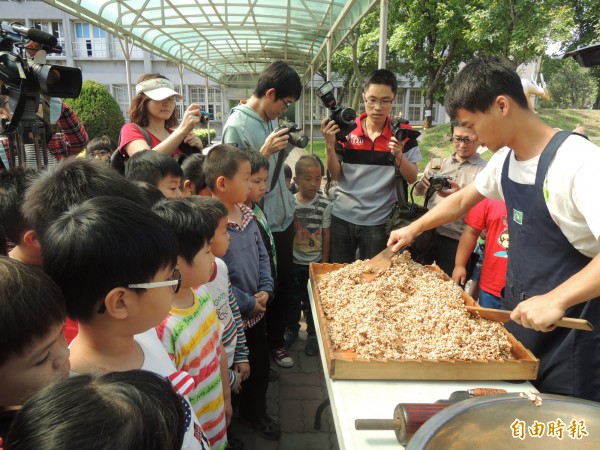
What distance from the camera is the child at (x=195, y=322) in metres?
1.37

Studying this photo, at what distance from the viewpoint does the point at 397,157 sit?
106 inches

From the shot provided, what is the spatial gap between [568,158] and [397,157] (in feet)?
4.50

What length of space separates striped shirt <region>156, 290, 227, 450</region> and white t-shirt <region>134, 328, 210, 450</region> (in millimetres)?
96

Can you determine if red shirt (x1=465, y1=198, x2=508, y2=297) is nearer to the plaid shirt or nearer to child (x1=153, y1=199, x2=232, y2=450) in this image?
child (x1=153, y1=199, x2=232, y2=450)

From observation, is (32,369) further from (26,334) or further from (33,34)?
(33,34)

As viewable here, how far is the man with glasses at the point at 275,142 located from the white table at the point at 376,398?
62.8 inches

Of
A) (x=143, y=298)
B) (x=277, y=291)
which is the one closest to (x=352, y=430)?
(x=143, y=298)

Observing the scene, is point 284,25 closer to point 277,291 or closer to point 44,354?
point 277,291

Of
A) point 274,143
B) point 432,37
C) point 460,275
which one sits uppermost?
point 432,37

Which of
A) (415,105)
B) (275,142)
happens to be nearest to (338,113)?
(275,142)

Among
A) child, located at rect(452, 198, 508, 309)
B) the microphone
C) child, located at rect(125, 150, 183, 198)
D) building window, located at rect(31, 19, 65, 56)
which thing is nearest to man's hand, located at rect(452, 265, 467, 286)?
child, located at rect(452, 198, 508, 309)

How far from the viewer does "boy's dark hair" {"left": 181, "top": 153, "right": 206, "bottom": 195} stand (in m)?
2.43

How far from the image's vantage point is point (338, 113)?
2.83 meters

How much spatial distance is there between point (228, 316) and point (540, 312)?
3.92 ft
